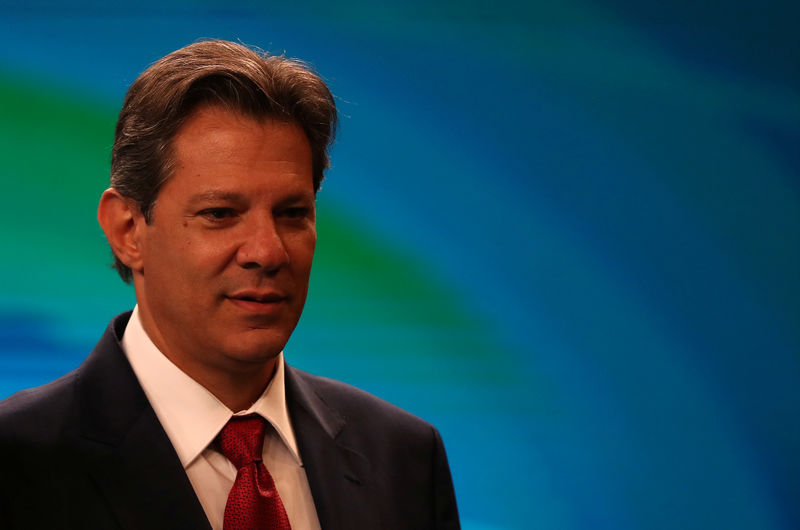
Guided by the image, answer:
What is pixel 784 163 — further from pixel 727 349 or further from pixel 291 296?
pixel 291 296

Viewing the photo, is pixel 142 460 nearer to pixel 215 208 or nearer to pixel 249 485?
pixel 249 485

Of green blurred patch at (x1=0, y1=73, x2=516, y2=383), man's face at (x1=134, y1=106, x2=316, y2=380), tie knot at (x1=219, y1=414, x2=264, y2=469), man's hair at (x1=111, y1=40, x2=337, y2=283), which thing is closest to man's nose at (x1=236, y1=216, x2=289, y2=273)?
man's face at (x1=134, y1=106, x2=316, y2=380)

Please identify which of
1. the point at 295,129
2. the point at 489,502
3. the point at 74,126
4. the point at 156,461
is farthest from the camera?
the point at 489,502

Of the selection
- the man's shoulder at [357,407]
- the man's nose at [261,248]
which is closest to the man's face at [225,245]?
the man's nose at [261,248]

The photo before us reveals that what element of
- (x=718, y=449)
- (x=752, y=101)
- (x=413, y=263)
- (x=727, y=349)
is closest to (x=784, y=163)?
(x=752, y=101)

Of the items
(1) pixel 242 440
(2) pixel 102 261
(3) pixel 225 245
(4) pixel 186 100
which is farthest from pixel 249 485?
(2) pixel 102 261

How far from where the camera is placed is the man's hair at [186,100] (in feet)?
5.98

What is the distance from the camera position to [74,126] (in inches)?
116

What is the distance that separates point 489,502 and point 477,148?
3.65 feet

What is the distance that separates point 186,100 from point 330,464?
0.75m

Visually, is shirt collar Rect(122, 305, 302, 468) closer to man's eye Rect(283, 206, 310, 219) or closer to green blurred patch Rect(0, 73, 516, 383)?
man's eye Rect(283, 206, 310, 219)

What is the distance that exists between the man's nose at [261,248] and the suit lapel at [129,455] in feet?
1.07

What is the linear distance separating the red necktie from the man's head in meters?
0.11

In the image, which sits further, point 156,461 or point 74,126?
point 74,126
